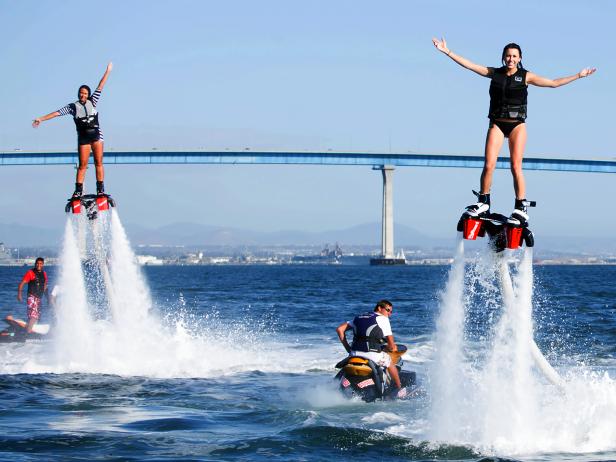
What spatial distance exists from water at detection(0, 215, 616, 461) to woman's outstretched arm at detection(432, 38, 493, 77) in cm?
226

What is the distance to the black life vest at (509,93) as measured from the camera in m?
12.1

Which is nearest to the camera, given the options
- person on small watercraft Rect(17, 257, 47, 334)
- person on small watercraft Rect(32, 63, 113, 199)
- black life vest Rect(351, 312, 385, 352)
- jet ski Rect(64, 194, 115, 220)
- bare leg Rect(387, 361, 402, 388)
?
black life vest Rect(351, 312, 385, 352)

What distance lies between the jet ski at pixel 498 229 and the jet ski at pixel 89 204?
33.9 feet

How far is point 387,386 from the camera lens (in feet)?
59.3

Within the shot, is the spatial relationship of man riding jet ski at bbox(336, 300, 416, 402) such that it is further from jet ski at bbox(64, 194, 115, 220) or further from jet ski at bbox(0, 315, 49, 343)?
jet ski at bbox(0, 315, 49, 343)

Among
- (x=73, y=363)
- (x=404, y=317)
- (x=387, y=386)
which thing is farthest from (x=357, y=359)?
(x=404, y=317)

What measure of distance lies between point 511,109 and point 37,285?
18.5 metres

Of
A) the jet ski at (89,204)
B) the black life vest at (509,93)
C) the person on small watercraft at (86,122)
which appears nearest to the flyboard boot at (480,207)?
the black life vest at (509,93)

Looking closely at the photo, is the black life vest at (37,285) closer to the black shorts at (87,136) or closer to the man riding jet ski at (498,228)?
the black shorts at (87,136)

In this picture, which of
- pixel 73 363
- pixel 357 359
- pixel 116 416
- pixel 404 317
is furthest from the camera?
pixel 404 317

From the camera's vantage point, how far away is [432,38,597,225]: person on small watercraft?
1216 cm

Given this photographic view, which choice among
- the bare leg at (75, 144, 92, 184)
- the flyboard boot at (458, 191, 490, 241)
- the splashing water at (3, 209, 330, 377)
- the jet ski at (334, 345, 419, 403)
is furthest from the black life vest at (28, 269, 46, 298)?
the flyboard boot at (458, 191, 490, 241)

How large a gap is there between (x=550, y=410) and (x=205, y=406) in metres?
A: 6.10

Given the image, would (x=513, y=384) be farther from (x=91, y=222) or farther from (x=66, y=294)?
(x=66, y=294)
